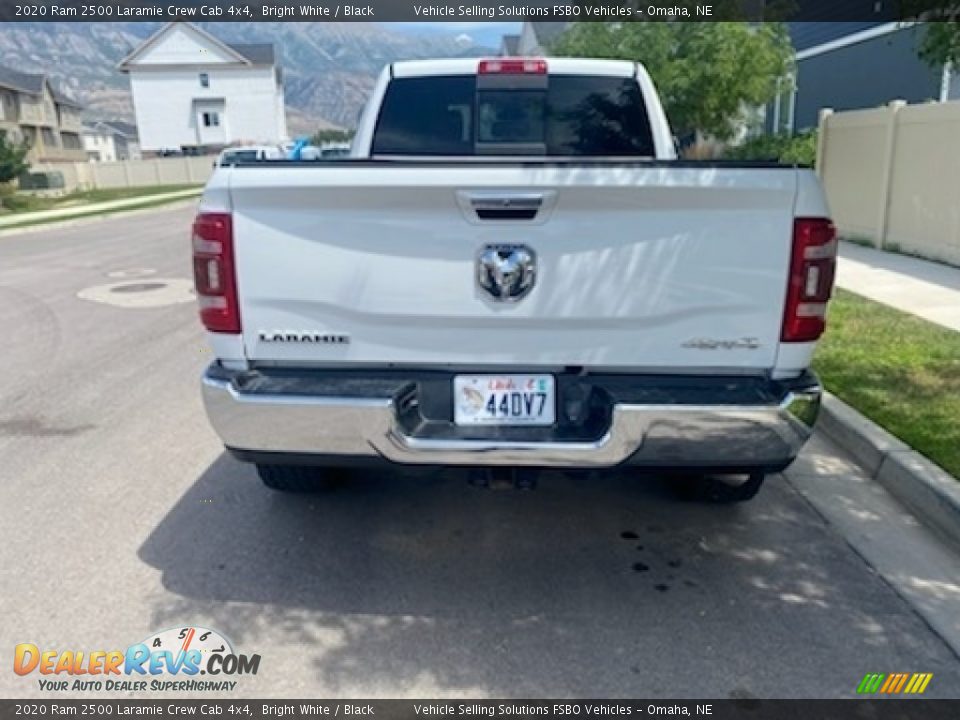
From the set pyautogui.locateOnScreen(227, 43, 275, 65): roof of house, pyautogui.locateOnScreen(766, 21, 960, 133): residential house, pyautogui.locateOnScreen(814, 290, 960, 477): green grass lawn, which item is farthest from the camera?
pyautogui.locateOnScreen(227, 43, 275, 65): roof of house

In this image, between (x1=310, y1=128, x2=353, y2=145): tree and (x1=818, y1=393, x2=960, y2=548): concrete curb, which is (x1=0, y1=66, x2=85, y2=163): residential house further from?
(x1=818, y1=393, x2=960, y2=548): concrete curb

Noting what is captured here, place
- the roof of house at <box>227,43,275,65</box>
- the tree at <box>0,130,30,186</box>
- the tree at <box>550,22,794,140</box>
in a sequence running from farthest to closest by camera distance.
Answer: the roof of house at <box>227,43,275,65</box>, the tree at <box>0,130,30,186</box>, the tree at <box>550,22,794,140</box>

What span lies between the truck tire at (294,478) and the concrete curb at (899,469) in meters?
2.86

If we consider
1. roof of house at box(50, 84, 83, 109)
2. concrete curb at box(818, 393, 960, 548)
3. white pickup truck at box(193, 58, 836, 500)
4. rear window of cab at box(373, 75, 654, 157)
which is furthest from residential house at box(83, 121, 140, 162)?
white pickup truck at box(193, 58, 836, 500)

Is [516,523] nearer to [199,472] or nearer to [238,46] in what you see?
[199,472]

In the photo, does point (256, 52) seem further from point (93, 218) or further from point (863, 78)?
point (863, 78)

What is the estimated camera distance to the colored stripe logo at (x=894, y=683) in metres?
2.60

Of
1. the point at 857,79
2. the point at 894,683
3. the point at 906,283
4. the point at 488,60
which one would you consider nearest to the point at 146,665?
the point at 894,683

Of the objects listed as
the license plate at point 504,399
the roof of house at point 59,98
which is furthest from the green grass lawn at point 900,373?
the roof of house at point 59,98

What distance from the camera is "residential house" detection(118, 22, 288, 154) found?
215ft

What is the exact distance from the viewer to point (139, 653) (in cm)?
283

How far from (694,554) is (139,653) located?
2.25 m

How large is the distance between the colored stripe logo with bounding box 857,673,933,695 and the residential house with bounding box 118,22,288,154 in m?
68.6

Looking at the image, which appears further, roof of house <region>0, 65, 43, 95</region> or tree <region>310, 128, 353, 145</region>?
roof of house <region>0, 65, 43, 95</region>
